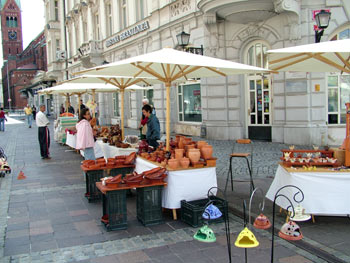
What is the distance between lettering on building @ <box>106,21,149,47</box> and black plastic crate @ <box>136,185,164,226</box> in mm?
15702

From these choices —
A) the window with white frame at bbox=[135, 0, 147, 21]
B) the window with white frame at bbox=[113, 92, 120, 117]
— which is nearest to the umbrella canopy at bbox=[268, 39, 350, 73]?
the window with white frame at bbox=[135, 0, 147, 21]

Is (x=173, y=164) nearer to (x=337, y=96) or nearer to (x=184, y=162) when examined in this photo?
(x=184, y=162)

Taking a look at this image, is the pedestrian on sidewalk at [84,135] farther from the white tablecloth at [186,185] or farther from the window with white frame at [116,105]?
the window with white frame at [116,105]

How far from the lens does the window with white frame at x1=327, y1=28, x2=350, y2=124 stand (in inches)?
496

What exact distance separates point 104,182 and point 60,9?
40.6 metres

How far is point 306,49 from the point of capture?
519 centimetres

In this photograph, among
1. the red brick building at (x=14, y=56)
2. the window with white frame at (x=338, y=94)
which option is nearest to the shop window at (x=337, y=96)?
the window with white frame at (x=338, y=94)

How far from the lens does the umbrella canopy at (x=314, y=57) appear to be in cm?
510

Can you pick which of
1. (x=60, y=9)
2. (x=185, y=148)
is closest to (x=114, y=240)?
(x=185, y=148)

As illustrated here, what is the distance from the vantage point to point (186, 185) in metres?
5.84

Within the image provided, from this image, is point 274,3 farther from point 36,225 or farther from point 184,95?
point 36,225

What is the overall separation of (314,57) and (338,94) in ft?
25.8

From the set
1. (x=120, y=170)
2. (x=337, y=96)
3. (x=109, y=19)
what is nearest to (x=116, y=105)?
(x=109, y=19)

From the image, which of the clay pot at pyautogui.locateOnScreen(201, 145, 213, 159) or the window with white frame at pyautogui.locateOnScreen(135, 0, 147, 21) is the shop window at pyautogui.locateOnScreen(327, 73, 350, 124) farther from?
the window with white frame at pyautogui.locateOnScreen(135, 0, 147, 21)
